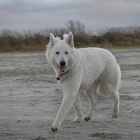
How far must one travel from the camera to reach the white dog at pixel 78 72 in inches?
407

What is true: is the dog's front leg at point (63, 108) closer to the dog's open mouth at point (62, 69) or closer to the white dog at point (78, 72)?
the white dog at point (78, 72)

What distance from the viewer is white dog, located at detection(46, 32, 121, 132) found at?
1034 cm

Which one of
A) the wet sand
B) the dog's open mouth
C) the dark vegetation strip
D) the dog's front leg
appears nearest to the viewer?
the wet sand

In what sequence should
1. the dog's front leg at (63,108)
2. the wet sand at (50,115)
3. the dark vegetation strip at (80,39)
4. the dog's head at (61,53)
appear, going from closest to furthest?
1. the wet sand at (50,115)
2. the dog's front leg at (63,108)
3. the dog's head at (61,53)
4. the dark vegetation strip at (80,39)

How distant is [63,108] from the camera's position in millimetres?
10266

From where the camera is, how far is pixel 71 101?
1040 centimetres

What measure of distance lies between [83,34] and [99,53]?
3959 centimetres

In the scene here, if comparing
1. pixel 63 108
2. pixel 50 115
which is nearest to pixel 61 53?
pixel 63 108

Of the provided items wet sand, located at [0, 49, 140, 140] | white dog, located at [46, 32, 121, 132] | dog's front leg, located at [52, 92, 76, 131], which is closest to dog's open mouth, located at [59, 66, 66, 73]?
white dog, located at [46, 32, 121, 132]

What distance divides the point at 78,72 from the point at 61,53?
0.62 metres

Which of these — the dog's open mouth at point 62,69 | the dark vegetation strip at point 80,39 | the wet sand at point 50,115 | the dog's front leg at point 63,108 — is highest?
the dog's open mouth at point 62,69

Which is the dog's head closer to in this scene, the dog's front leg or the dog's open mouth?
the dog's open mouth

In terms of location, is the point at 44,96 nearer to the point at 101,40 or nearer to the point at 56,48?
the point at 56,48

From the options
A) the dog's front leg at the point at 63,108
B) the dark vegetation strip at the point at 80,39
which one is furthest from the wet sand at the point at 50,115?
the dark vegetation strip at the point at 80,39
